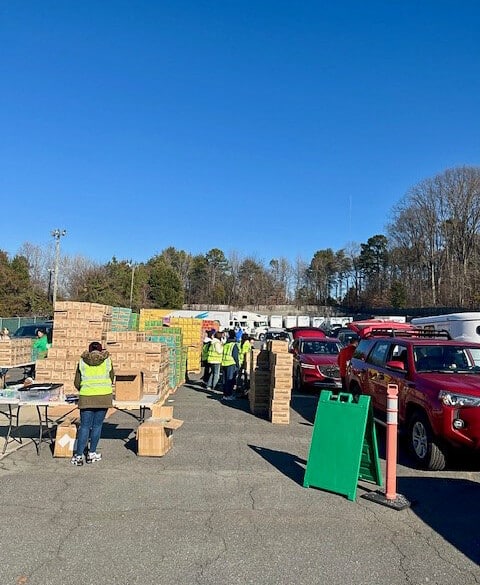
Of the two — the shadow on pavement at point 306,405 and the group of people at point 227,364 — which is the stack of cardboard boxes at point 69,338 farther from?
the shadow on pavement at point 306,405

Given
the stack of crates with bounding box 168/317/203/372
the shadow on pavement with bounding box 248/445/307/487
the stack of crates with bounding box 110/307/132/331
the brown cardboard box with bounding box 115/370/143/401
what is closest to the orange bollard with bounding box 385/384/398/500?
the shadow on pavement with bounding box 248/445/307/487

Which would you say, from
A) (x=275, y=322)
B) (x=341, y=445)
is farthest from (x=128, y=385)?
(x=275, y=322)

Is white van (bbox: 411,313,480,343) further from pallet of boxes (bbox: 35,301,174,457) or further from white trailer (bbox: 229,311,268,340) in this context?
white trailer (bbox: 229,311,268,340)

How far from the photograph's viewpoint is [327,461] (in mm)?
6328

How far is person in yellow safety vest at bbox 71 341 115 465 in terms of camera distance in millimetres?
7355

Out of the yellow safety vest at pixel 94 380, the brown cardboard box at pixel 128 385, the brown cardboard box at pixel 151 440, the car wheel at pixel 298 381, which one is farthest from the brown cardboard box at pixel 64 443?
the car wheel at pixel 298 381

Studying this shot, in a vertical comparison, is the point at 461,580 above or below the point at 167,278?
below

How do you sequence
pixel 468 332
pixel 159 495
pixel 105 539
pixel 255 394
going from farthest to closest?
pixel 468 332
pixel 255 394
pixel 159 495
pixel 105 539

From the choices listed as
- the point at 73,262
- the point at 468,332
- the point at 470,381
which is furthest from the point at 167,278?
the point at 470,381

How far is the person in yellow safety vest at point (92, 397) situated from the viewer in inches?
290

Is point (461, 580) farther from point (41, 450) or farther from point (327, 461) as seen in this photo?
point (41, 450)

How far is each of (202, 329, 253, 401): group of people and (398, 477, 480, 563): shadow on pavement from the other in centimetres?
750

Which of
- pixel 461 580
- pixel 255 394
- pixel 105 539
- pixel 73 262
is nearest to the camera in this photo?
pixel 461 580

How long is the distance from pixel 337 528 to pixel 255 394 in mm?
6710
